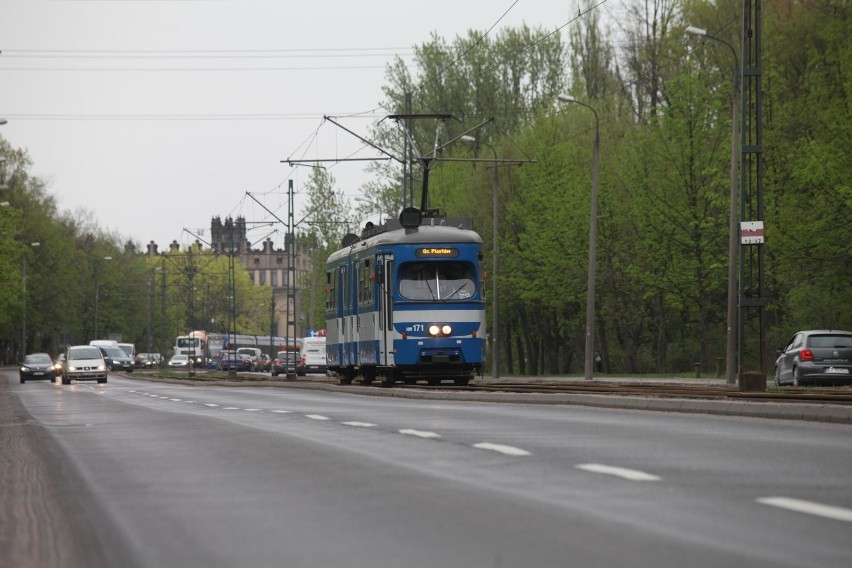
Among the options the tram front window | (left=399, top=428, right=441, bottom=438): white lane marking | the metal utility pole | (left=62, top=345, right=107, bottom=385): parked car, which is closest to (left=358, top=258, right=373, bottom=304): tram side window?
the tram front window

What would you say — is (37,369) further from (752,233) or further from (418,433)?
(418,433)

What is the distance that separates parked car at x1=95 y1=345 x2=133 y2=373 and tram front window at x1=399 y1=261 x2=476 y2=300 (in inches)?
2827

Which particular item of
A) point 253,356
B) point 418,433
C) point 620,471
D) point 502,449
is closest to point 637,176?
point 418,433

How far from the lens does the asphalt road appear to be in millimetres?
7730

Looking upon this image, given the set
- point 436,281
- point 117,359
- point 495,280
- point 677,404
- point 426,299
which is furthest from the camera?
point 117,359

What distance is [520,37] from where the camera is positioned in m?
81.2

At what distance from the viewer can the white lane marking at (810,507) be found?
877 centimetres

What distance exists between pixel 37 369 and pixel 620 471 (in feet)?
216

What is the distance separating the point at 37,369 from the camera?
247ft

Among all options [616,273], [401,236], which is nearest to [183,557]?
[401,236]

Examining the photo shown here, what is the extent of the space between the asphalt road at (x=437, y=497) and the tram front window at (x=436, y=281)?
20.8 metres

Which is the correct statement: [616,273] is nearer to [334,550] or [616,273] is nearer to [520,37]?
[520,37]

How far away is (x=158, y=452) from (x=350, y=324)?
2948cm

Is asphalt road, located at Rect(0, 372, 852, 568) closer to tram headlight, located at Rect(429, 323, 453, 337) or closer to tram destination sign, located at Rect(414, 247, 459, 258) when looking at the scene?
tram headlight, located at Rect(429, 323, 453, 337)
